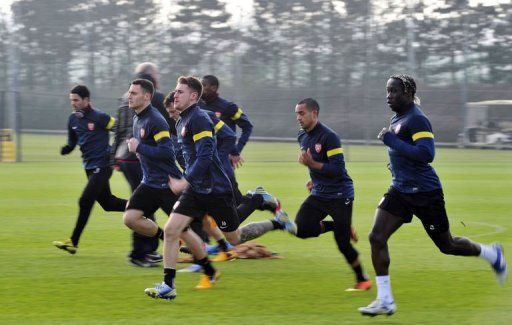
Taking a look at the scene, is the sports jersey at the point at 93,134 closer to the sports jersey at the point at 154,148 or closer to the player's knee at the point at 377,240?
the sports jersey at the point at 154,148

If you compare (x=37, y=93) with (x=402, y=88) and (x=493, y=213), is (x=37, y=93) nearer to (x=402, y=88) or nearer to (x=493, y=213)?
(x=493, y=213)

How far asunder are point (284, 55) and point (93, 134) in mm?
32764

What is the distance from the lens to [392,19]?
1700 inches

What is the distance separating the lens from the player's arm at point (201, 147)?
8688 mm

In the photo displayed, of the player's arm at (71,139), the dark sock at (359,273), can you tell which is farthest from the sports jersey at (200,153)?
the player's arm at (71,139)

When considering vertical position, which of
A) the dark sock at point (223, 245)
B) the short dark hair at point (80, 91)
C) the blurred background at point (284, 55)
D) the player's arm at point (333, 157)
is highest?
the player's arm at point (333, 157)

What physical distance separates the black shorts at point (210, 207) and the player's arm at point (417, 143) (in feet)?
6.06

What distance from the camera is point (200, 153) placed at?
870 cm

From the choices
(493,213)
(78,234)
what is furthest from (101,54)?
(78,234)

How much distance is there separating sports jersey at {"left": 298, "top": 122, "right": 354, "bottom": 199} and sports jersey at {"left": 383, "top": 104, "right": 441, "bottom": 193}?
100 centimetres

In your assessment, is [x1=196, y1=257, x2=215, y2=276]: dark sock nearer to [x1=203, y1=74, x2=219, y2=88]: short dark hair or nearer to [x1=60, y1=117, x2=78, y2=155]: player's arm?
[x1=203, y1=74, x2=219, y2=88]: short dark hair

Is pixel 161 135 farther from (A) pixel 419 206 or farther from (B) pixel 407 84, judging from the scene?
(A) pixel 419 206

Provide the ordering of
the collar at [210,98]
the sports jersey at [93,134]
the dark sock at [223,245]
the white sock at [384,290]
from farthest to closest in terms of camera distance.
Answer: the collar at [210,98] → the sports jersey at [93,134] → the dark sock at [223,245] → the white sock at [384,290]

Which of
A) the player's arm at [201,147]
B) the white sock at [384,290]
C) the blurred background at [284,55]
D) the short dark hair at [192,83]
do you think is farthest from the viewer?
the blurred background at [284,55]
